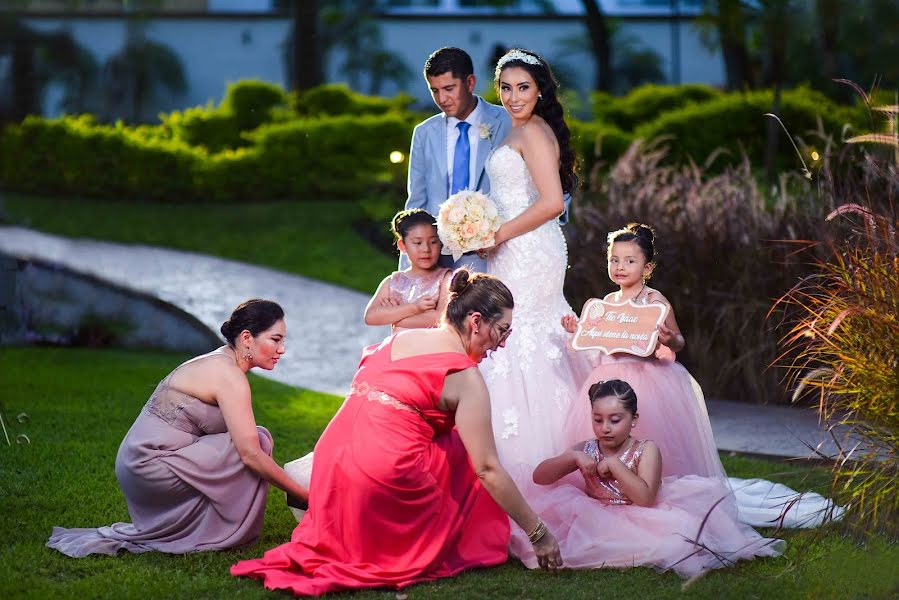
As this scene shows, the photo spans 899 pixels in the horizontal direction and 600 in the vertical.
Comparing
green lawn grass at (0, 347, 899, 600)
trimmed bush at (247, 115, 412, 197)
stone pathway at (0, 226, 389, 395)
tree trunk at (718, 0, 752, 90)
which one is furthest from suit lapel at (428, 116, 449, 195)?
tree trunk at (718, 0, 752, 90)

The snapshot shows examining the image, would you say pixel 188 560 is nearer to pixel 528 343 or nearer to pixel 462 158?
pixel 528 343

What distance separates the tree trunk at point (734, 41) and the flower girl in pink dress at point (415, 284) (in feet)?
52.6

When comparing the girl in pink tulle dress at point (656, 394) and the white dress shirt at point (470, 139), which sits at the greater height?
the white dress shirt at point (470, 139)

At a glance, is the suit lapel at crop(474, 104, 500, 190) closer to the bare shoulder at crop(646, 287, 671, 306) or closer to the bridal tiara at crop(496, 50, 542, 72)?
the bridal tiara at crop(496, 50, 542, 72)

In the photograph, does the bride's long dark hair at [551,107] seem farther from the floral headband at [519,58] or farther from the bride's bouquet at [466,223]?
the bride's bouquet at [466,223]

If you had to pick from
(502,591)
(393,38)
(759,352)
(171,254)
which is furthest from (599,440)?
(393,38)

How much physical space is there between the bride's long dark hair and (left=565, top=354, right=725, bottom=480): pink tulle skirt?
97 centimetres

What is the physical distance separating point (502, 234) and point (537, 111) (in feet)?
2.11

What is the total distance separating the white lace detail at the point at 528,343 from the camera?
A: 18.4 ft

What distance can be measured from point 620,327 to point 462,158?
4.30ft

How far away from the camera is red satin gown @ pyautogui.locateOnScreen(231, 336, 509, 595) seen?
466 centimetres

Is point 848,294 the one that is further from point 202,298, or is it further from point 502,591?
point 202,298

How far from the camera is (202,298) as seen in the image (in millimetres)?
13562

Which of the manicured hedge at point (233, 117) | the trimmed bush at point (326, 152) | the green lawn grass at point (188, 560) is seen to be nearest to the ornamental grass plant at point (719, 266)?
the green lawn grass at point (188, 560)
